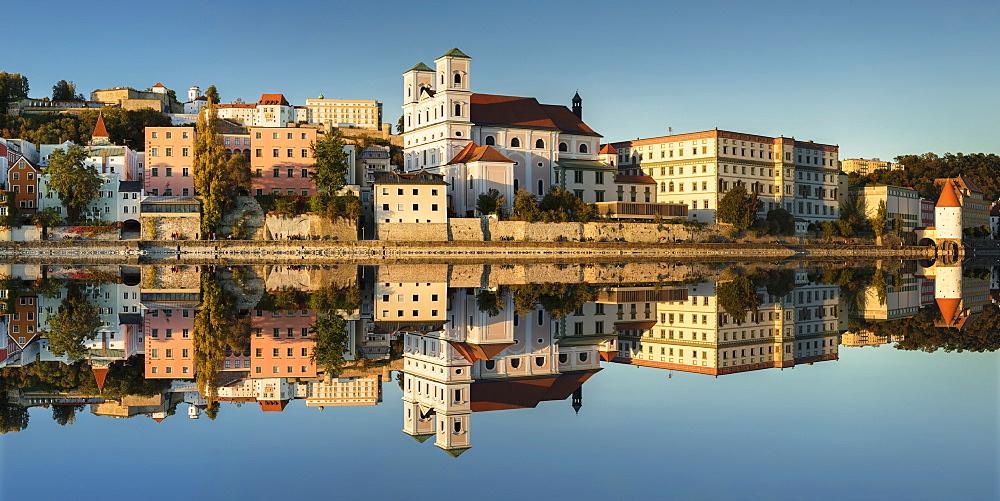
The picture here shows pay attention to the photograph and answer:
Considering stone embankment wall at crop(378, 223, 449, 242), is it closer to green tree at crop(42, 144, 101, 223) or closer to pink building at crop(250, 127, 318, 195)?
pink building at crop(250, 127, 318, 195)

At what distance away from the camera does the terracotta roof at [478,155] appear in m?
57.6

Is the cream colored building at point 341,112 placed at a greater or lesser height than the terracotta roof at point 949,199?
greater

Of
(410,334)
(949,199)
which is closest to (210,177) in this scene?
(410,334)

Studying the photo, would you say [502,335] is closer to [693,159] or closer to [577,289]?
[577,289]

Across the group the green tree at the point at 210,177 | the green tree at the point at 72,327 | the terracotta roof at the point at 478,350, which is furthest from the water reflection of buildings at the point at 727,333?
the green tree at the point at 210,177

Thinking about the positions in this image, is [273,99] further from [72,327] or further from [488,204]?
[72,327]

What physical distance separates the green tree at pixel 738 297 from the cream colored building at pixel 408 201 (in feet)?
70.8

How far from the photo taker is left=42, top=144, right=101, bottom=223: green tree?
5581 cm

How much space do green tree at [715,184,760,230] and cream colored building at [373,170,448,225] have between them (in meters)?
22.1

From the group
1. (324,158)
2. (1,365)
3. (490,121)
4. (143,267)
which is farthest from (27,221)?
(1,365)

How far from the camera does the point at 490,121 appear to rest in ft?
206

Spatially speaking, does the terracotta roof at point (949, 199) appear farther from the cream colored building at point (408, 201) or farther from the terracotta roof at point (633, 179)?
the cream colored building at point (408, 201)

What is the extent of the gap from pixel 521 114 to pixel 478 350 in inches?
1782

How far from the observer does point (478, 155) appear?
189 ft
